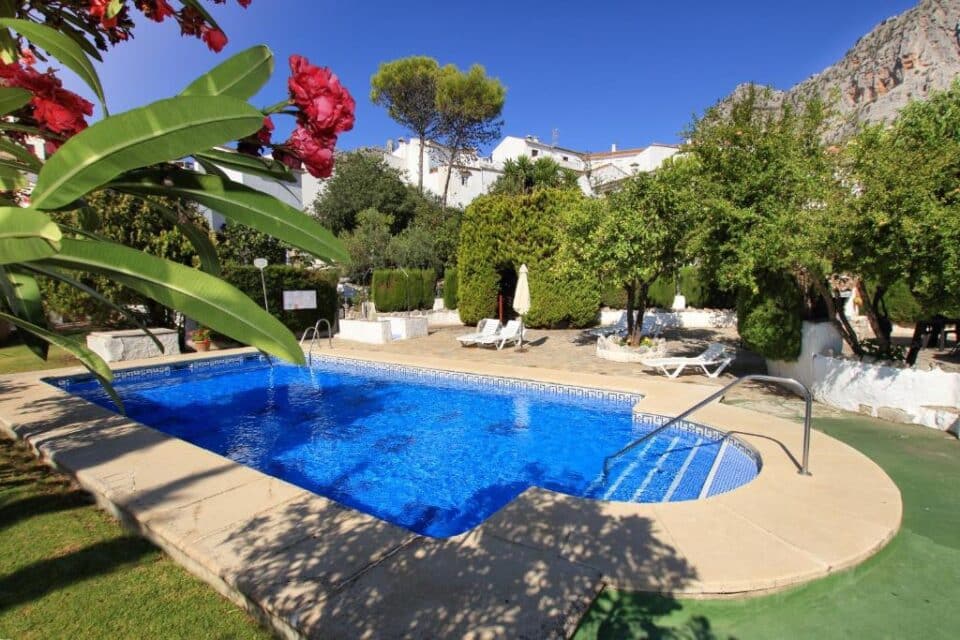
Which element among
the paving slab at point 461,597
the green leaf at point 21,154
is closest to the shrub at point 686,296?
the paving slab at point 461,597

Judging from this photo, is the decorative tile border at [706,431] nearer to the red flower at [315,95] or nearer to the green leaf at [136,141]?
the red flower at [315,95]

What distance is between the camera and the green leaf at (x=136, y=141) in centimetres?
91

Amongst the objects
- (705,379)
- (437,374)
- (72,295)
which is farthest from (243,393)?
(705,379)

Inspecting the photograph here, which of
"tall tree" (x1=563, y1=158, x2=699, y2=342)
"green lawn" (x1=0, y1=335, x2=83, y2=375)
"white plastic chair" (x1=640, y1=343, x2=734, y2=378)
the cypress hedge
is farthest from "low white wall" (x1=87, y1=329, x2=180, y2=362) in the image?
"white plastic chair" (x1=640, y1=343, x2=734, y2=378)

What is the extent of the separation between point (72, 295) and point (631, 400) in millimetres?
16662

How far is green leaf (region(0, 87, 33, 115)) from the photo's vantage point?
1.27 metres

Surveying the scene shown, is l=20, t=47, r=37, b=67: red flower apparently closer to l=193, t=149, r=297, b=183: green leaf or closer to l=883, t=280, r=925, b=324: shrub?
l=193, t=149, r=297, b=183: green leaf

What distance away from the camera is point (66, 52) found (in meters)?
1.30

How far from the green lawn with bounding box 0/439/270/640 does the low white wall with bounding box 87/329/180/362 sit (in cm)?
1070

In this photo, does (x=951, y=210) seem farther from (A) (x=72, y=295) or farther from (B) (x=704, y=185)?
(A) (x=72, y=295)

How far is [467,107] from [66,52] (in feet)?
149

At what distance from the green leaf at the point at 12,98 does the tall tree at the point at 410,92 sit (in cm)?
4556

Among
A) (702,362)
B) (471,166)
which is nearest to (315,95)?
(702,362)

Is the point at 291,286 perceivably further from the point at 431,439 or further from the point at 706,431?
the point at 706,431
